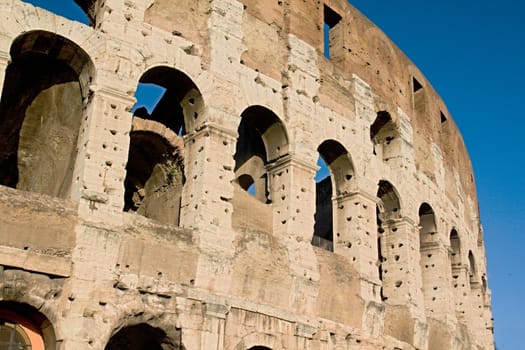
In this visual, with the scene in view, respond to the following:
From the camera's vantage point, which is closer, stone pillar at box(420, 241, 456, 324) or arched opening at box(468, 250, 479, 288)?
stone pillar at box(420, 241, 456, 324)

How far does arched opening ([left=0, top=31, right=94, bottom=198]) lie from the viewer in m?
10.6

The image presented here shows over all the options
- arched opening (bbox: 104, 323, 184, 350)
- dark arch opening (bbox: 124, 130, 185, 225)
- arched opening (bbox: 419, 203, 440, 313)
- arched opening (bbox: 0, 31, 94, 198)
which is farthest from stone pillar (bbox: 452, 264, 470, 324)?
arched opening (bbox: 0, 31, 94, 198)

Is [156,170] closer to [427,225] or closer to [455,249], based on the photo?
[427,225]

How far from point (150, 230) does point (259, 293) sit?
204 cm

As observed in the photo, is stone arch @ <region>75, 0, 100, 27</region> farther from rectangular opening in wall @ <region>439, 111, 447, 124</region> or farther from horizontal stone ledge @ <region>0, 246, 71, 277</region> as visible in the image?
rectangular opening in wall @ <region>439, 111, 447, 124</region>

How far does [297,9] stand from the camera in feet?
42.2

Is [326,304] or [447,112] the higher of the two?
[447,112]

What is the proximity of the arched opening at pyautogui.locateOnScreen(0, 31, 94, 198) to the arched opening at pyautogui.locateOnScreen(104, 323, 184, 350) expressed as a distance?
8.21 ft

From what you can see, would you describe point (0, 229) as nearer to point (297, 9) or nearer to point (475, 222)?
point (297, 9)

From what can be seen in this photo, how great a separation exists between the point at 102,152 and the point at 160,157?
2.61m

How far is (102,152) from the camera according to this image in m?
9.16

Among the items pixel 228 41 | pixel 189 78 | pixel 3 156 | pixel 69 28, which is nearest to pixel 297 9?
pixel 228 41

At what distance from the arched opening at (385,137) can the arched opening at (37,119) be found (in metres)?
6.79

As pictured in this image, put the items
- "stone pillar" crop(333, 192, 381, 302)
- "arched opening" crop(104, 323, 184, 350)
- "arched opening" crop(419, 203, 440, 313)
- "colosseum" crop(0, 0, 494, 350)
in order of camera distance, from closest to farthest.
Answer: "colosseum" crop(0, 0, 494, 350) → "arched opening" crop(104, 323, 184, 350) → "stone pillar" crop(333, 192, 381, 302) → "arched opening" crop(419, 203, 440, 313)
